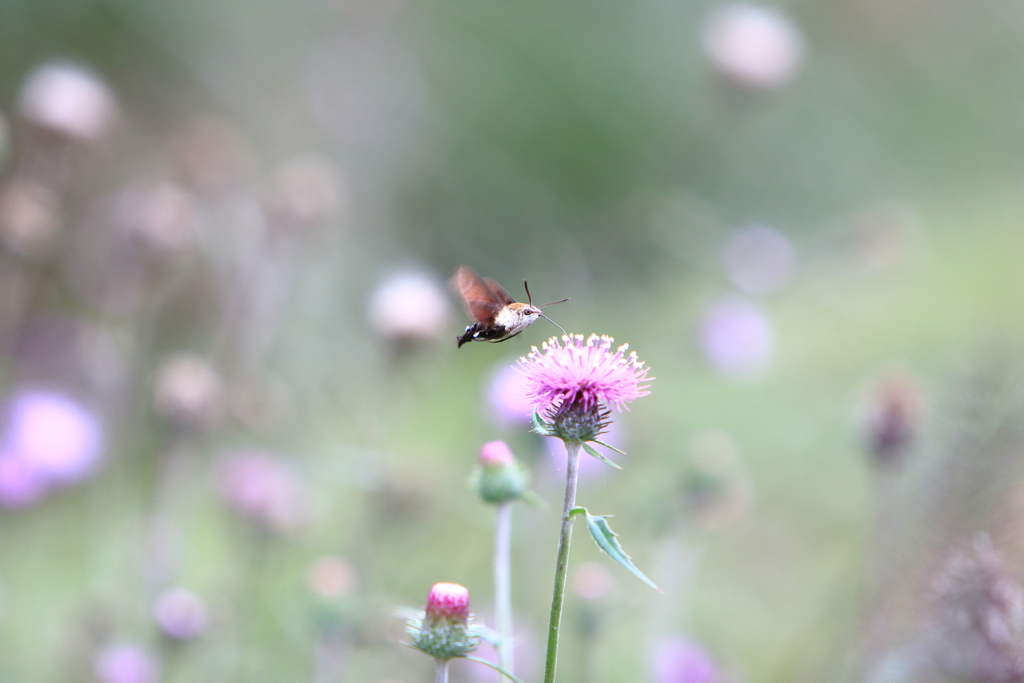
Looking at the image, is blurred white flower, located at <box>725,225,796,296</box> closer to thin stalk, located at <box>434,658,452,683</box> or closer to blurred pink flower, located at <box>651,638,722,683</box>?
blurred pink flower, located at <box>651,638,722,683</box>

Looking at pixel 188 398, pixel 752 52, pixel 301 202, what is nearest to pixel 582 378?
pixel 188 398

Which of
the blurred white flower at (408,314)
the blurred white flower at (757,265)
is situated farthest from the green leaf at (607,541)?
the blurred white flower at (757,265)

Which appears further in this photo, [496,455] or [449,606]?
[496,455]

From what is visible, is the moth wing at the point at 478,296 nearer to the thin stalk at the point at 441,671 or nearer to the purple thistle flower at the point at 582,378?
the purple thistle flower at the point at 582,378

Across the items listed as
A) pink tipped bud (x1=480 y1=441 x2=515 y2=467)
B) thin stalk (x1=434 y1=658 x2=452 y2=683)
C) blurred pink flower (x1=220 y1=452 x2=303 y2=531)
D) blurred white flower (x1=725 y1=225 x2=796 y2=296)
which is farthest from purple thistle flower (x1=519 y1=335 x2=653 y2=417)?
blurred white flower (x1=725 y1=225 x2=796 y2=296)

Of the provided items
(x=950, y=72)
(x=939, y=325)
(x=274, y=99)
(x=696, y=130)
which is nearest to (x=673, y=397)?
(x=939, y=325)

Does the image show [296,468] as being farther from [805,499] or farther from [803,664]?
[805,499]

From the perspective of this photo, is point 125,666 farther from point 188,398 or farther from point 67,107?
point 67,107
